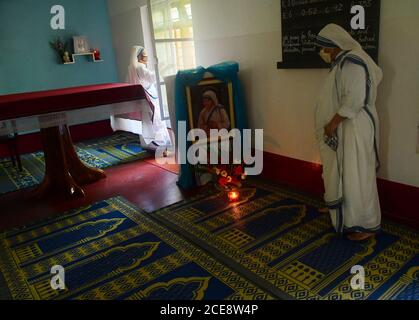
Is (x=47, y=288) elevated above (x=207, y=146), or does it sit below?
below

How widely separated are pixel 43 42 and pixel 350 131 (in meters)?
5.17

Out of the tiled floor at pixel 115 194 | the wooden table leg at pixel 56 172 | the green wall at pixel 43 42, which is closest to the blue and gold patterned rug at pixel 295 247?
the tiled floor at pixel 115 194

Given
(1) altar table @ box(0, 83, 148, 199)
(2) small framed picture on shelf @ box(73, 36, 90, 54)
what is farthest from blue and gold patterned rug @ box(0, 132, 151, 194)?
(2) small framed picture on shelf @ box(73, 36, 90, 54)

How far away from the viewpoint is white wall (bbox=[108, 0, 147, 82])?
5660 millimetres

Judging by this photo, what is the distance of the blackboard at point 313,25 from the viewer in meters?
2.66

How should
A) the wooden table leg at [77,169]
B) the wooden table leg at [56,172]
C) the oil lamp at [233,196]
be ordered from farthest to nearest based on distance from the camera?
the wooden table leg at [77,169], the wooden table leg at [56,172], the oil lamp at [233,196]

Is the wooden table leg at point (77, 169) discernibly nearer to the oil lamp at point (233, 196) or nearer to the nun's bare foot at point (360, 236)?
the oil lamp at point (233, 196)

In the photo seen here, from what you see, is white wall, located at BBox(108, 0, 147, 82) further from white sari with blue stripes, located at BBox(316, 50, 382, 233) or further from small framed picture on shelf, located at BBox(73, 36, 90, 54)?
white sari with blue stripes, located at BBox(316, 50, 382, 233)

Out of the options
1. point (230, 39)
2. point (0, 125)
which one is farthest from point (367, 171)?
point (0, 125)

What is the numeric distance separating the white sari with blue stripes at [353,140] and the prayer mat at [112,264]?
2.88ft

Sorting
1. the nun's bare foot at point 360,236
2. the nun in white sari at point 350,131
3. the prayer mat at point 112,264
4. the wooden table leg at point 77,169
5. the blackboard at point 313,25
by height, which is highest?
the blackboard at point 313,25

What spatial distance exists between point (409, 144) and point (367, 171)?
48 centimetres

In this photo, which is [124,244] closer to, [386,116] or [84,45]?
[386,116]

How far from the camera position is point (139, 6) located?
5504 mm
